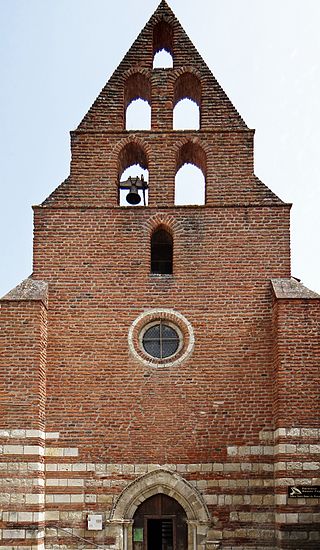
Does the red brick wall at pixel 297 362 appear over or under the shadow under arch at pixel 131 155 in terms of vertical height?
under

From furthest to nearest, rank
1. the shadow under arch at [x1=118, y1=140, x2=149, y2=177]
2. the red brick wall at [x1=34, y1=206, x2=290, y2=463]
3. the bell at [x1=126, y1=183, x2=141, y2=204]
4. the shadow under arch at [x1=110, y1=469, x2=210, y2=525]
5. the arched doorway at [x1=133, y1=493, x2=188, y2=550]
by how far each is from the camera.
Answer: the bell at [x1=126, y1=183, x2=141, y2=204]
the shadow under arch at [x1=118, y1=140, x2=149, y2=177]
the red brick wall at [x1=34, y1=206, x2=290, y2=463]
the arched doorway at [x1=133, y1=493, x2=188, y2=550]
the shadow under arch at [x1=110, y1=469, x2=210, y2=525]

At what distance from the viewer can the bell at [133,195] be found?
1752 cm

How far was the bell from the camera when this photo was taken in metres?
17.5

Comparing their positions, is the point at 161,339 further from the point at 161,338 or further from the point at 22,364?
the point at 22,364

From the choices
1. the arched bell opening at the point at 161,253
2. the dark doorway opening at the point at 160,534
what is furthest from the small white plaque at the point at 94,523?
the arched bell opening at the point at 161,253

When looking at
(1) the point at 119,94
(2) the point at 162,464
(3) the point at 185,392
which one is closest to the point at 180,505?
(2) the point at 162,464


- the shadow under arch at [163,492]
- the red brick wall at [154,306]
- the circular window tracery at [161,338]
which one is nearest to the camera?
the shadow under arch at [163,492]

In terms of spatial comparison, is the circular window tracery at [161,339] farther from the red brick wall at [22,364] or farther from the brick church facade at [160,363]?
the red brick wall at [22,364]

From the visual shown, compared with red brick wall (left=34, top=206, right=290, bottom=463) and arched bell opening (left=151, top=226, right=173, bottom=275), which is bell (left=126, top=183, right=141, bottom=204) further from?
red brick wall (left=34, top=206, right=290, bottom=463)

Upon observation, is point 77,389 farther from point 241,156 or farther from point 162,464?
point 241,156

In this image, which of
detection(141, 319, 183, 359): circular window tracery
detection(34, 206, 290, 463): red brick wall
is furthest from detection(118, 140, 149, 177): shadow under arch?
detection(141, 319, 183, 359): circular window tracery

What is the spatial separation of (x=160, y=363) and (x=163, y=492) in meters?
2.47

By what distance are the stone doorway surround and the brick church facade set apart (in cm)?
3

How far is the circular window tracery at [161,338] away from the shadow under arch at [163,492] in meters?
2.19
